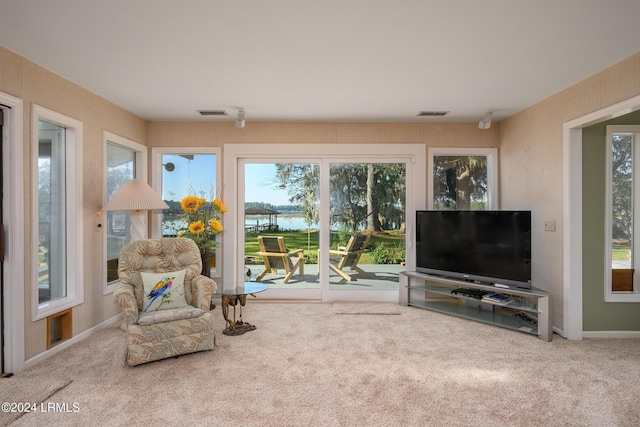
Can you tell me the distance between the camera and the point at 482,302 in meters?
3.88

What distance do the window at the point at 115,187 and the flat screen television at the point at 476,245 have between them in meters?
3.71

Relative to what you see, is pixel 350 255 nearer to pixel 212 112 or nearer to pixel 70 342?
pixel 212 112

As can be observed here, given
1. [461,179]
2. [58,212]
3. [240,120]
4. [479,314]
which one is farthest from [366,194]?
[58,212]

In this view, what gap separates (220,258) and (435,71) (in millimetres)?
3432

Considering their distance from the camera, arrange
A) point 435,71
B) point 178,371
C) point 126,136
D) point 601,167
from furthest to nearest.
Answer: point 126,136 → point 601,167 → point 435,71 → point 178,371

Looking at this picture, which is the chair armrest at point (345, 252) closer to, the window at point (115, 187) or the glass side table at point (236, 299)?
the glass side table at point (236, 299)

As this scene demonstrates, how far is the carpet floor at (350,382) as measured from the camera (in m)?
2.05

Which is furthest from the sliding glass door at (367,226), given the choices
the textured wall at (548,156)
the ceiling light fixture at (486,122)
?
the textured wall at (548,156)

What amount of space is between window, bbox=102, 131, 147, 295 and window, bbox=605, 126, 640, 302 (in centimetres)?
533

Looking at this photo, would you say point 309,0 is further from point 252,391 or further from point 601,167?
point 601,167

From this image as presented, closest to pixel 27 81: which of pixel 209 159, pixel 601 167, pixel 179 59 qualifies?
pixel 179 59

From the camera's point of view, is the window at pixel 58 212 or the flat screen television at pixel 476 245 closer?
the window at pixel 58 212

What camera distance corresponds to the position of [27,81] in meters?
2.72

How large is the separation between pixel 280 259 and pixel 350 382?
2494mm
